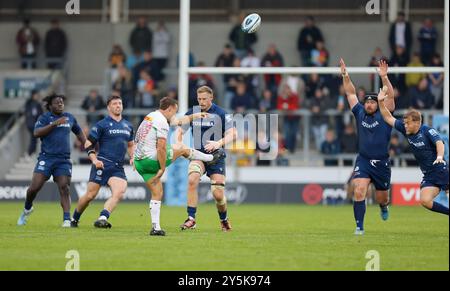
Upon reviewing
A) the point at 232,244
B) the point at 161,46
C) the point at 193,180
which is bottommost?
the point at 232,244

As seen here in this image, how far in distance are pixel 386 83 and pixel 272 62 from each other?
15.8 m

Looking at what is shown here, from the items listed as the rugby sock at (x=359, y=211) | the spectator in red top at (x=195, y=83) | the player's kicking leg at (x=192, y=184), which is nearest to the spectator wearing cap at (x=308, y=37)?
the spectator in red top at (x=195, y=83)

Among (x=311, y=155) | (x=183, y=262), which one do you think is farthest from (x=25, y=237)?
(x=311, y=155)

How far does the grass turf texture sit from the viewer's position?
1315 centimetres

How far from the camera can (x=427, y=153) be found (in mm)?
17828

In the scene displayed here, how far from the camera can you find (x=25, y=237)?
16.8 m

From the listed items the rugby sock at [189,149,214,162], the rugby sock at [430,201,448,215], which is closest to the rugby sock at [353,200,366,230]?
the rugby sock at [430,201,448,215]

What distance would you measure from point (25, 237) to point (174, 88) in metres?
18.0

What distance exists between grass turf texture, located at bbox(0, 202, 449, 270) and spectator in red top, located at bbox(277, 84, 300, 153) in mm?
8742

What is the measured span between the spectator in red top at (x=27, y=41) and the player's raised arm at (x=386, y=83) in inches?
790

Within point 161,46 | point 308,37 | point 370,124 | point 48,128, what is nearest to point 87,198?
point 48,128

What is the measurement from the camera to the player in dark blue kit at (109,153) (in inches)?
741

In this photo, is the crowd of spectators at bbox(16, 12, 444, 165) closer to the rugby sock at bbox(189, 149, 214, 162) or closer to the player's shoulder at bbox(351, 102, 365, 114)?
the rugby sock at bbox(189, 149, 214, 162)

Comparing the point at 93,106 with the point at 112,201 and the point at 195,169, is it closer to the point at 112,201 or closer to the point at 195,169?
the point at 112,201
